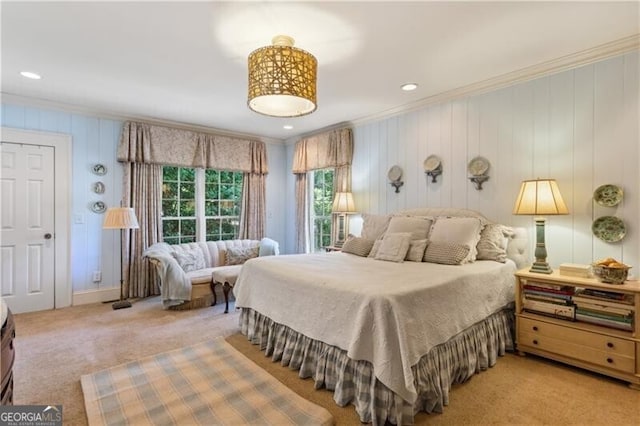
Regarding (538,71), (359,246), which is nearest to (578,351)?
(359,246)

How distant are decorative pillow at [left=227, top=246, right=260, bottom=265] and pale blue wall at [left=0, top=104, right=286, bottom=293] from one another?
1.46 meters

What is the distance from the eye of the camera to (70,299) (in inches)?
158

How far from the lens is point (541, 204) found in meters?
2.59

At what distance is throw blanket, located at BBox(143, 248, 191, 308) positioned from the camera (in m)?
3.79

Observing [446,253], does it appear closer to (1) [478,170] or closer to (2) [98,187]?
(1) [478,170]

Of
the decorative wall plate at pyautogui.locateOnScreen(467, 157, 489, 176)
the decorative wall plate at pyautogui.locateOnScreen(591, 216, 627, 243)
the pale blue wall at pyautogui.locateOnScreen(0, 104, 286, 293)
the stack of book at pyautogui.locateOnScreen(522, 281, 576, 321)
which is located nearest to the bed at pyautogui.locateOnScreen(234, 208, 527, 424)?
the stack of book at pyautogui.locateOnScreen(522, 281, 576, 321)

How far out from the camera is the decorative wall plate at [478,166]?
3.27 metres

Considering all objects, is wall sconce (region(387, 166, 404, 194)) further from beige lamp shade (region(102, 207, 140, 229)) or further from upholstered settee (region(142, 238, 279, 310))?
beige lamp shade (region(102, 207, 140, 229))

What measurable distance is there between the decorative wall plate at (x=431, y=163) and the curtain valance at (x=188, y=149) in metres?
2.86

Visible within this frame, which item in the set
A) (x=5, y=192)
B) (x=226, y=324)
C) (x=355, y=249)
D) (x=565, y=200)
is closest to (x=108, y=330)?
(x=226, y=324)

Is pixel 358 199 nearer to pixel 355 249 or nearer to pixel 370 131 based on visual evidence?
pixel 370 131

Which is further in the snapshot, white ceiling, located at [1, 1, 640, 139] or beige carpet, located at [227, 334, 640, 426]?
white ceiling, located at [1, 1, 640, 139]

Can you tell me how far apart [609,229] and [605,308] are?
663 mm

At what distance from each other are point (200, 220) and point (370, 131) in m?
2.91
